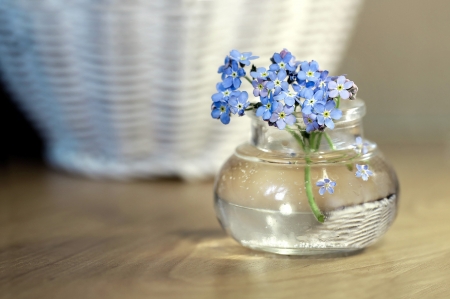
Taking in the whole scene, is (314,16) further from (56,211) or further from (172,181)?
(56,211)

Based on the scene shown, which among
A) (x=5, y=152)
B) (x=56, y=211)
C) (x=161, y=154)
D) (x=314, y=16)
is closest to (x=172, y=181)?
(x=161, y=154)

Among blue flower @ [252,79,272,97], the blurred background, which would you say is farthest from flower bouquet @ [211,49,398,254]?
the blurred background

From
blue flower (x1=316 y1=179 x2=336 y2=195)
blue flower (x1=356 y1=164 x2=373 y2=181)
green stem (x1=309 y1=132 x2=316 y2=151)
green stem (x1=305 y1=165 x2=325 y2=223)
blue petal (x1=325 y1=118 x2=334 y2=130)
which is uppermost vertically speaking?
blue petal (x1=325 y1=118 x2=334 y2=130)

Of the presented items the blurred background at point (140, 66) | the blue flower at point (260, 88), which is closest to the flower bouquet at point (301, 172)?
the blue flower at point (260, 88)

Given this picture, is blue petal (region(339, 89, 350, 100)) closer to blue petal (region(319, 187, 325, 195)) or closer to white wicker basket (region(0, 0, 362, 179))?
blue petal (region(319, 187, 325, 195))

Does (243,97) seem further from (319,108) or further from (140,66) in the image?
(140,66)

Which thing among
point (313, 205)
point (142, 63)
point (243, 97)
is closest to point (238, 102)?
point (243, 97)
